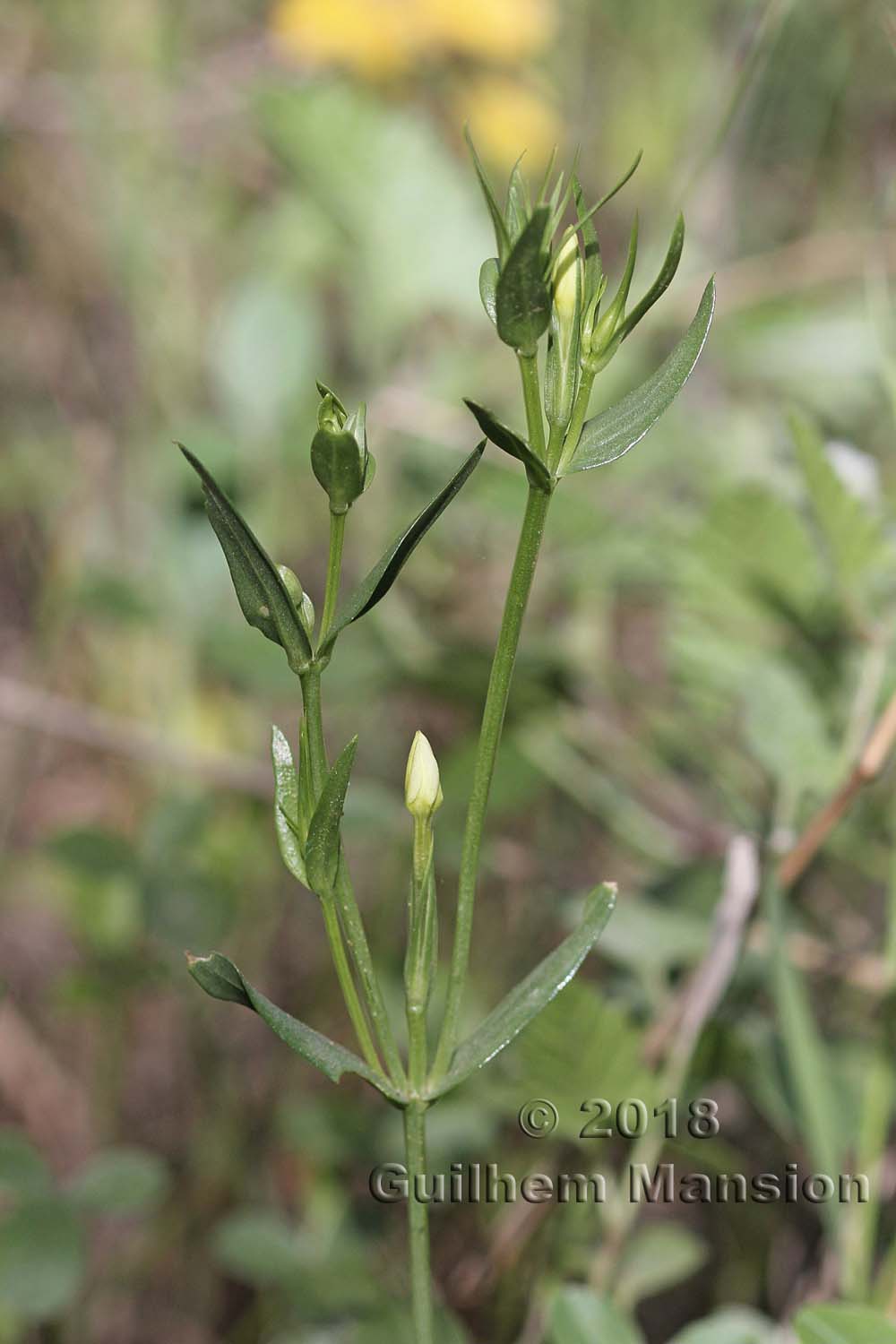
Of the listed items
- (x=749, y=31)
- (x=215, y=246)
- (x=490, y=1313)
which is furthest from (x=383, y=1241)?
(x=215, y=246)

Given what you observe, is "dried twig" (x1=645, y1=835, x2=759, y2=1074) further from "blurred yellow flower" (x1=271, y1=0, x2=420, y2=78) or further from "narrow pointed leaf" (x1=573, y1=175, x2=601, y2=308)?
"blurred yellow flower" (x1=271, y1=0, x2=420, y2=78)

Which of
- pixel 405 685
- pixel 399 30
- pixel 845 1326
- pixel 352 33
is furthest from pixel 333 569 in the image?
pixel 399 30

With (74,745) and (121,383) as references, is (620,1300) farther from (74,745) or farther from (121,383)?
(121,383)

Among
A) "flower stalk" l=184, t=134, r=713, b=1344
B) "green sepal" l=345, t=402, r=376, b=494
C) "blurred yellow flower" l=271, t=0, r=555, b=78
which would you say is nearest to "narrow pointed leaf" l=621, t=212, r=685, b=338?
"flower stalk" l=184, t=134, r=713, b=1344

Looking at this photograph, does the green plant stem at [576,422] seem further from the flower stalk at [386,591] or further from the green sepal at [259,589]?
the green sepal at [259,589]

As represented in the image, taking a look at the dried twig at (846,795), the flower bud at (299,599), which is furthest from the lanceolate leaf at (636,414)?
the dried twig at (846,795)
